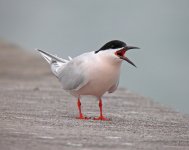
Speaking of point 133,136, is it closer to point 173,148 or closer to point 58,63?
point 173,148

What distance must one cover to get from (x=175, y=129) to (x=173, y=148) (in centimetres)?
124

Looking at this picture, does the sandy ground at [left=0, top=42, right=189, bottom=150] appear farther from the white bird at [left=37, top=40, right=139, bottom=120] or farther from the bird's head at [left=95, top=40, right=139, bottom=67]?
the bird's head at [left=95, top=40, right=139, bottom=67]

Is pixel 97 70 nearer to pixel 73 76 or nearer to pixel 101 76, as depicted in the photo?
pixel 101 76

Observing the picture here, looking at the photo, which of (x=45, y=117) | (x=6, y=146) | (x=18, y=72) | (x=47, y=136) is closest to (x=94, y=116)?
(x=45, y=117)

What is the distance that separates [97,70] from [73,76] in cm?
39

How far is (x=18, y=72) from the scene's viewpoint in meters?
13.1

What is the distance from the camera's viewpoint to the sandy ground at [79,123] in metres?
4.73

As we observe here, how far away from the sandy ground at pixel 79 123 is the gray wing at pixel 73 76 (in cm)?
31

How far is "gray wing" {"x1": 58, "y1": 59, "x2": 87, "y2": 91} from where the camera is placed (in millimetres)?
6441

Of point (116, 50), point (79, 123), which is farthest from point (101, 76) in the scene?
point (79, 123)

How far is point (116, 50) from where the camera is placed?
611cm

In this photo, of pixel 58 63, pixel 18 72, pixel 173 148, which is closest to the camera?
pixel 173 148

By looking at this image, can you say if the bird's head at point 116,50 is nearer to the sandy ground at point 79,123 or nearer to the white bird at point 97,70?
the white bird at point 97,70

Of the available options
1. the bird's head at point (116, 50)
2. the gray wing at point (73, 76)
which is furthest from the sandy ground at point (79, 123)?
the bird's head at point (116, 50)
